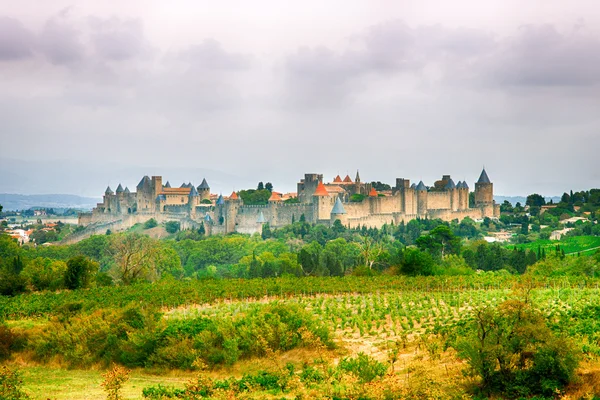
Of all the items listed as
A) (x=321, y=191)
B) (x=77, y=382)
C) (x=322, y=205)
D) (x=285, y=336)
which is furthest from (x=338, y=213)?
(x=77, y=382)

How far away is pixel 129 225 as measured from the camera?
257ft

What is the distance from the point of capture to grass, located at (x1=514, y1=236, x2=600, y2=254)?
52.1m

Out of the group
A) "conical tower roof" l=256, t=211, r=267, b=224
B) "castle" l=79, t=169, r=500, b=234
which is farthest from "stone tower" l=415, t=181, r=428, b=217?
"conical tower roof" l=256, t=211, r=267, b=224

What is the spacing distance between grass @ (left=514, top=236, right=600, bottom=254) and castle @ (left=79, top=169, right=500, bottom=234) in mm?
14007

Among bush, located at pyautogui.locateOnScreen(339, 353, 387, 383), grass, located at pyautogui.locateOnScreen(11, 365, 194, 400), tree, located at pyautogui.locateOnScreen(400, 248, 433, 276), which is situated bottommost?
grass, located at pyautogui.locateOnScreen(11, 365, 194, 400)

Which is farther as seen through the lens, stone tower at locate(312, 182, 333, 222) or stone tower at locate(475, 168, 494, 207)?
stone tower at locate(475, 168, 494, 207)

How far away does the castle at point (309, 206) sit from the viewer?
219 feet

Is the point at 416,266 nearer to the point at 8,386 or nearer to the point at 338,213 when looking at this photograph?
the point at 8,386

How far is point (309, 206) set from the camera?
6669 cm

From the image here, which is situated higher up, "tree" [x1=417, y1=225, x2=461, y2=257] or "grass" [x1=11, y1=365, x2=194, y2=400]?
"tree" [x1=417, y1=225, x2=461, y2=257]

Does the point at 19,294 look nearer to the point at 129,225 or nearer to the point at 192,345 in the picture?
the point at 192,345

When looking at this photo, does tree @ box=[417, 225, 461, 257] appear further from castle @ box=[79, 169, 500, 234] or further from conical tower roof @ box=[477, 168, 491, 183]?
conical tower roof @ box=[477, 168, 491, 183]

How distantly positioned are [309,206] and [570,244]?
71.3ft

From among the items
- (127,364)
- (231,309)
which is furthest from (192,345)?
(231,309)
